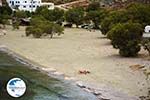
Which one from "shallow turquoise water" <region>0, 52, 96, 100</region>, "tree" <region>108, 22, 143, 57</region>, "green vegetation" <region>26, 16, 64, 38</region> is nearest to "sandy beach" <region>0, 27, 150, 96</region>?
"tree" <region>108, 22, 143, 57</region>

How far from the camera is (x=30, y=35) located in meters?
67.4

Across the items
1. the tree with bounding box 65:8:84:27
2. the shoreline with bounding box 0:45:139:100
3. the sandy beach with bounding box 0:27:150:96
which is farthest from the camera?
the tree with bounding box 65:8:84:27

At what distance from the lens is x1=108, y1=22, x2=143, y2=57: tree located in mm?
40094

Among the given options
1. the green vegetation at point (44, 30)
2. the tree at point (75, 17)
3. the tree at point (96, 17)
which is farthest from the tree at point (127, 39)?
the tree at point (75, 17)

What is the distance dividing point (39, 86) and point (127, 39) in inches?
657

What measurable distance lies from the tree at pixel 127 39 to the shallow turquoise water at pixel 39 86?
33.4 feet

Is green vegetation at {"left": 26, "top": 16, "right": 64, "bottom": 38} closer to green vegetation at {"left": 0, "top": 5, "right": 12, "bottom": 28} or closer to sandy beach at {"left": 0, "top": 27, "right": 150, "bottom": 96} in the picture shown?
sandy beach at {"left": 0, "top": 27, "right": 150, "bottom": 96}

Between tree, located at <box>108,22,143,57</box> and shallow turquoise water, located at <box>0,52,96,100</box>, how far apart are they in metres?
10.2

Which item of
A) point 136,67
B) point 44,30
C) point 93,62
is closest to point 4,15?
point 44,30

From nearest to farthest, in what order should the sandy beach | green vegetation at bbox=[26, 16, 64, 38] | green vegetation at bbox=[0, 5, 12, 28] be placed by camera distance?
the sandy beach, green vegetation at bbox=[26, 16, 64, 38], green vegetation at bbox=[0, 5, 12, 28]

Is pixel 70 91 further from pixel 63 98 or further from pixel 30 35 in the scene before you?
pixel 30 35

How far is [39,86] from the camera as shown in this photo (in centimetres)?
2627

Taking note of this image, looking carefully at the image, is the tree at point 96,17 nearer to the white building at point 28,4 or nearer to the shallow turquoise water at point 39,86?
the white building at point 28,4

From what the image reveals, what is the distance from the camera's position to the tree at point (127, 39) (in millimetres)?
40094
